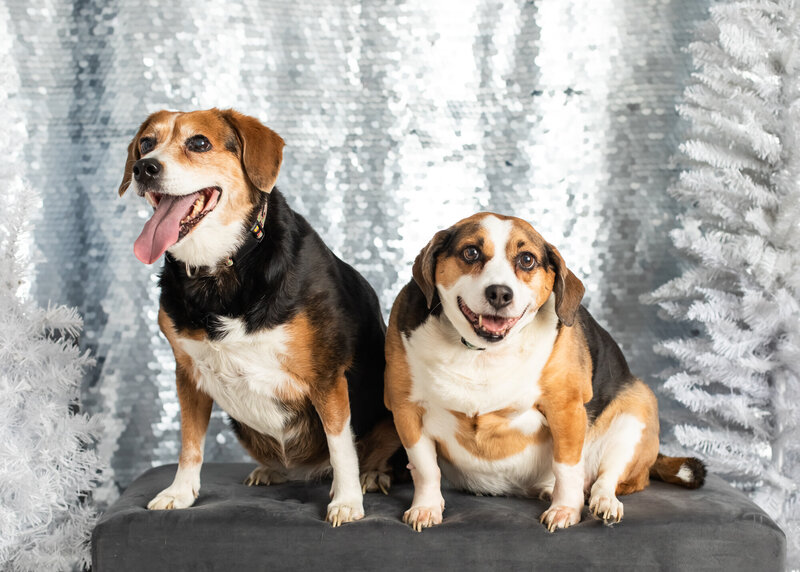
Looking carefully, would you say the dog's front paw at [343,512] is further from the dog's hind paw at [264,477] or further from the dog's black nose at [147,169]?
the dog's black nose at [147,169]

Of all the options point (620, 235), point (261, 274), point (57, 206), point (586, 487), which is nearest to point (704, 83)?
point (620, 235)

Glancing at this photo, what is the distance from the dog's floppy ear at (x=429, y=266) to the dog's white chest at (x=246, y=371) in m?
0.41

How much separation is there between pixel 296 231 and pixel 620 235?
1736 mm

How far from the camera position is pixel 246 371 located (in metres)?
2.21

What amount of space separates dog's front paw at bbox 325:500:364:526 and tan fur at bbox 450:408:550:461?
0.35 m

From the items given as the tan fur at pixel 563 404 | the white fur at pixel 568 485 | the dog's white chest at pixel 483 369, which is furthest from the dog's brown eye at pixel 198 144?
the white fur at pixel 568 485

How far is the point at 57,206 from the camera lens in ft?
10.9

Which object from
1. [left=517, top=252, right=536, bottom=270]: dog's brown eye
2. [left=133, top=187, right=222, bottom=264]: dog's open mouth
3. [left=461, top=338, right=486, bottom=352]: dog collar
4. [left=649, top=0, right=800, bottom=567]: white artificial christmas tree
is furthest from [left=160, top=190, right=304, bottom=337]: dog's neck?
[left=649, top=0, right=800, bottom=567]: white artificial christmas tree

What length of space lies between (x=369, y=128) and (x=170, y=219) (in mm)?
1481

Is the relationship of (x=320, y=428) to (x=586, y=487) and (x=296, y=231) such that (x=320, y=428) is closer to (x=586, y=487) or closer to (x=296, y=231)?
(x=296, y=231)

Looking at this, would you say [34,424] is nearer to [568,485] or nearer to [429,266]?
[429,266]

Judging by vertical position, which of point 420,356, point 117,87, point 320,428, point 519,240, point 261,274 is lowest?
point 320,428

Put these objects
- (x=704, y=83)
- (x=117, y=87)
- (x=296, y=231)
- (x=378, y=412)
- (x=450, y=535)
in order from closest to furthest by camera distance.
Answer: (x=450, y=535), (x=296, y=231), (x=378, y=412), (x=704, y=83), (x=117, y=87)

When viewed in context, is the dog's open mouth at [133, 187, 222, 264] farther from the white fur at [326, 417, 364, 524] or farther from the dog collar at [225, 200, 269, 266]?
Answer: the white fur at [326, 417, 364, 524]
